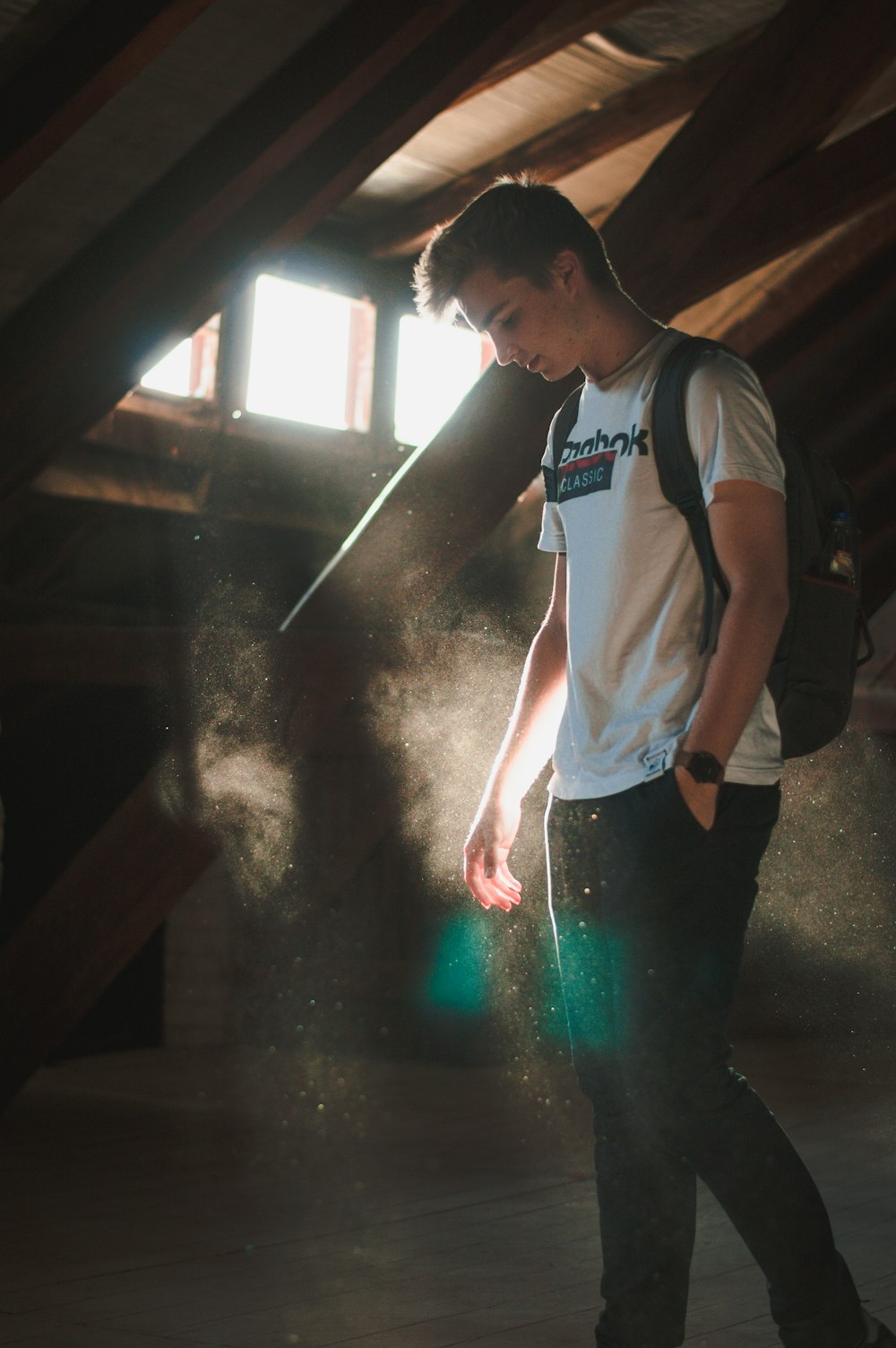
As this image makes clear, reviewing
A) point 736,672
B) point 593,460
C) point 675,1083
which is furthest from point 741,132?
point 675,1083

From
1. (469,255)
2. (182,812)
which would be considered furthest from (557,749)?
(182,812)

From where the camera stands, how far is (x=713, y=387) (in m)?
1.51

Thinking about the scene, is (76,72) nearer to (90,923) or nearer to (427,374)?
(90,923)

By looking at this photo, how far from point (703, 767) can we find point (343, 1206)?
1.48m

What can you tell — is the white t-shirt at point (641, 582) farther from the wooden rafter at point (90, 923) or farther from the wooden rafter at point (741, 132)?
the wooden rafter at point (741, 132)

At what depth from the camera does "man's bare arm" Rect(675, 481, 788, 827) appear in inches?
56.5

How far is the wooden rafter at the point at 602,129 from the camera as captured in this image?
466 cm

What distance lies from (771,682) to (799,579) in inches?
4.3

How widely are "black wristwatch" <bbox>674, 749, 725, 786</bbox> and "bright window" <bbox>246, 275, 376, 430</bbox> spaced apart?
179 inches

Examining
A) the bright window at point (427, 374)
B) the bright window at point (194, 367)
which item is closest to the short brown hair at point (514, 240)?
the bright window at point (194, 367)

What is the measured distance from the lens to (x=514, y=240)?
1643 millimetres

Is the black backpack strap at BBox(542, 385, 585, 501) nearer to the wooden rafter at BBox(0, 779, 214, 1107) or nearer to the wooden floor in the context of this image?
the wooden floor

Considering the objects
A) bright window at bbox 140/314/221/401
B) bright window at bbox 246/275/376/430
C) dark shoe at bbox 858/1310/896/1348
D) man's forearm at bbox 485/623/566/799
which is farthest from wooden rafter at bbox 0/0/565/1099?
bright window at bbox 246/275/376/430

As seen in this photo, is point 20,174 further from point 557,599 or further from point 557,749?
point 557,749
